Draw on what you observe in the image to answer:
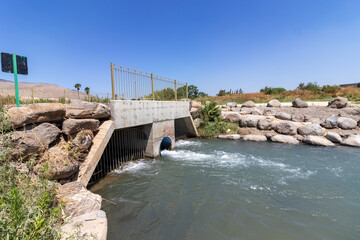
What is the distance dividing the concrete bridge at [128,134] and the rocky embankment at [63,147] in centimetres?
37

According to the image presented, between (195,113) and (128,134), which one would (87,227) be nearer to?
(128,134)

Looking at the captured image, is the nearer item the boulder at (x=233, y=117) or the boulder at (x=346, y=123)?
the boulder at (x=346, y=123)

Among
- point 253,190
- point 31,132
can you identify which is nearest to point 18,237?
point 31,132

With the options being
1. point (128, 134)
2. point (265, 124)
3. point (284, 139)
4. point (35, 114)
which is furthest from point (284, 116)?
point (35, 114)

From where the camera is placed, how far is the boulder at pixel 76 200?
11.0 ft

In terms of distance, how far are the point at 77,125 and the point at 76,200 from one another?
7.74 feet

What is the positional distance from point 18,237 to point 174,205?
11.8 feet

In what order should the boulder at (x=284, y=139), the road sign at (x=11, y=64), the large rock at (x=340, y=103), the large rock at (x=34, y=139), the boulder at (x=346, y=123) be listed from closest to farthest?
the large rock at (x=34, y=139) → the road sign at (x=11, y=64) → the boulder at (x=284, y=139) → the boulder at (x=346, y=123) → the large rock at (x=340, y=103)

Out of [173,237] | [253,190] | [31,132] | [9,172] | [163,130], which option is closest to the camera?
[9,172]

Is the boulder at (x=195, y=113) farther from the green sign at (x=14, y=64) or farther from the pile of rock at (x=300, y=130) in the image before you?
the green sign at (x=14, y=64)

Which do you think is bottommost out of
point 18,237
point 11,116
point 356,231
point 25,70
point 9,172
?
point 356,231

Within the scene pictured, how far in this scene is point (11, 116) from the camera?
3.81m

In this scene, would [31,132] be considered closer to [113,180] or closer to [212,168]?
[113,180]

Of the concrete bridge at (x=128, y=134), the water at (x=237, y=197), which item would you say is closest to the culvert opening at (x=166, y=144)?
the concrete bridge at (x=128, y=134)
